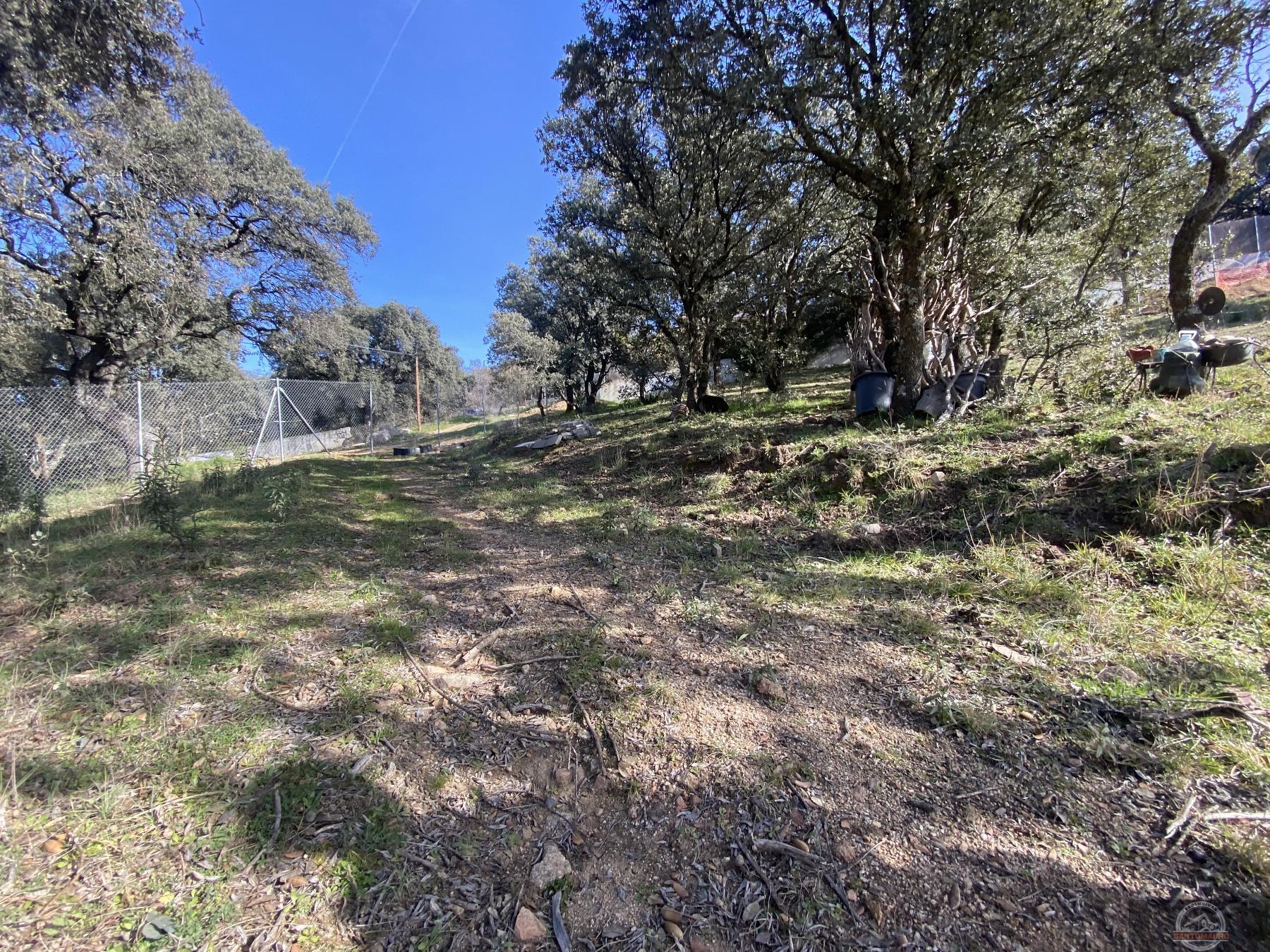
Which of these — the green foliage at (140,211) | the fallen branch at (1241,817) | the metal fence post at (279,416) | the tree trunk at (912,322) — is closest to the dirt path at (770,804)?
the fallen branch at (1241,817)

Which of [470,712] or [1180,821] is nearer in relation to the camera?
[1180,821]

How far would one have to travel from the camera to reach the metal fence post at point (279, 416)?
399 inches

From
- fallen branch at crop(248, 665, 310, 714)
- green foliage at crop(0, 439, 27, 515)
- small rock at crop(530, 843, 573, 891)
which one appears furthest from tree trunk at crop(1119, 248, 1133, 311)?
green foliage at crop(0, 439, 27, 515)

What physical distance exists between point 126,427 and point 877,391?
35.5 feet

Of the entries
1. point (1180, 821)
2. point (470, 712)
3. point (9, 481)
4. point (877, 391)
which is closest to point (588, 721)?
point (470, 712)

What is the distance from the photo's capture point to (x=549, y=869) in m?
1.44

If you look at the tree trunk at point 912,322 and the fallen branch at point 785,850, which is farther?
the tree trunk at point 912,322

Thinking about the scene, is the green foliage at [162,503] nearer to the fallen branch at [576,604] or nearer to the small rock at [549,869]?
the fallen branch at [576,604]

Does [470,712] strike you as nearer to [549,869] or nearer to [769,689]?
[549,869]

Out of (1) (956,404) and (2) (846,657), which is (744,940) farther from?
(1) (956,404)

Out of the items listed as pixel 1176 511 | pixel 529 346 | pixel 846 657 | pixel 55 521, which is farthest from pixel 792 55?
pixel 529 346

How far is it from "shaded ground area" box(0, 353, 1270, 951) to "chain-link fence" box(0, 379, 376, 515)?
3.17 m

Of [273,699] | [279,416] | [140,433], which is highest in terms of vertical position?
[279,416]

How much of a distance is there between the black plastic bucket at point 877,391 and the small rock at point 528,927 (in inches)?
236
